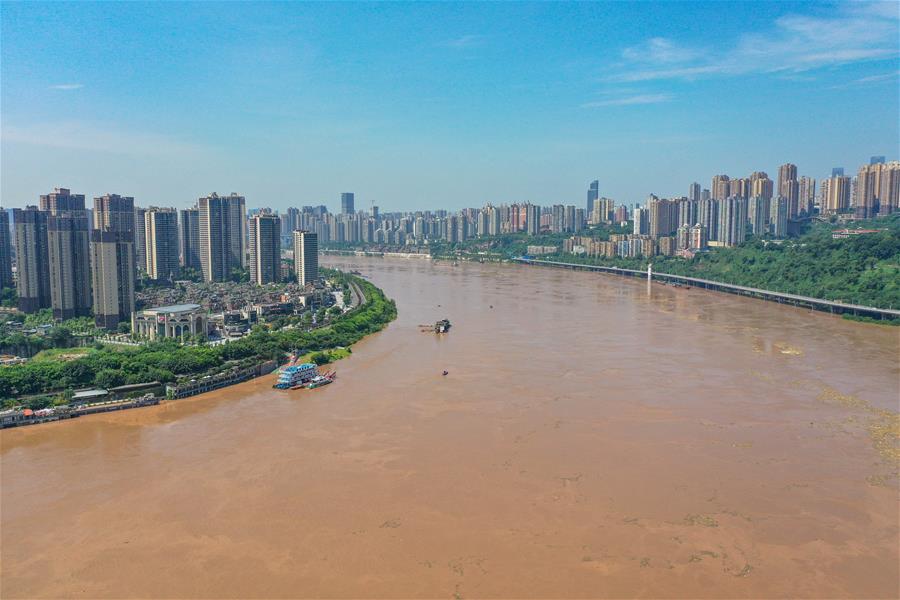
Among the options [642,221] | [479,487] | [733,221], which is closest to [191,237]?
[479,487]

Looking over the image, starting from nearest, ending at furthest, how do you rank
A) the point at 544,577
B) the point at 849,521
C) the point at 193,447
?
the point at 544,577 → the point at 849,521 → the point at 193,447

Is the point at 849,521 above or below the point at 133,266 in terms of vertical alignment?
below

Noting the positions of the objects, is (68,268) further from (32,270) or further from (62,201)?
(62,201)

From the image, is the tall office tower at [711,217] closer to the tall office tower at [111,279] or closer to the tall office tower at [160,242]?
the tall office tower at [160,242]

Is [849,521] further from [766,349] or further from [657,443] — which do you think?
[766,349]

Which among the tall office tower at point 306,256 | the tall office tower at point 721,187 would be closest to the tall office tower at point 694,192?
the tall office tower at point 721,187

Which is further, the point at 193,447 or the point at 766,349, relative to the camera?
the point at 766,349

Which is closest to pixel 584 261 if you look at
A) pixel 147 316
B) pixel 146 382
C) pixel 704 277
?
pixel 704 277
